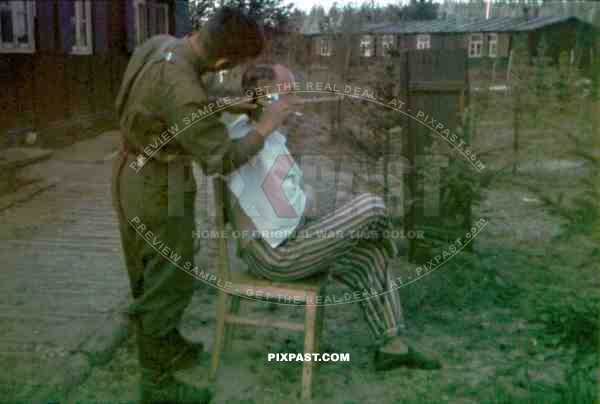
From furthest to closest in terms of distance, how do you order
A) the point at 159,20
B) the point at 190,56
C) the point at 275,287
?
1. the point at 159,20
2. the point at 275,287
3. the point at 190,56

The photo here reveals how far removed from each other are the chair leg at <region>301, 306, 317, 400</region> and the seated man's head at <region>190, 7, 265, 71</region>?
1.06 meters

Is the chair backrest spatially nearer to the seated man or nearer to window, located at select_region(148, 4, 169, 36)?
the seated man

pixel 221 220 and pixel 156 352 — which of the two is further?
pixel 221 220

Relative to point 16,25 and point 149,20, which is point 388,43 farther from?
point 16,25

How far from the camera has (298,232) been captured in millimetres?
2988

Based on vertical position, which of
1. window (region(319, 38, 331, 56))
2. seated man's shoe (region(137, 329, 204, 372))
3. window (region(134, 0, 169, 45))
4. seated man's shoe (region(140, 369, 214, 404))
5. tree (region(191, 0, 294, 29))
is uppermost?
tree (region(191, 0, 294, 29))

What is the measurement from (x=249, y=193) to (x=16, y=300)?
193cm

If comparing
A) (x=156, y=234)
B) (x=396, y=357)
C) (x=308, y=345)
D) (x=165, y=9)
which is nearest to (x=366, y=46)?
(x=165, y=9)

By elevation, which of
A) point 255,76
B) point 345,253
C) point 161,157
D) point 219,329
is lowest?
point 219,329

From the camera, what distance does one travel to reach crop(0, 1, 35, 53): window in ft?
6.46

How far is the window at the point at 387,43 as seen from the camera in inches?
193

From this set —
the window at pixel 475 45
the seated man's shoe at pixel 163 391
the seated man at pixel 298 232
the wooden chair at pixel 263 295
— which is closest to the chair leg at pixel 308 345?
the wooden chair at pixel 263 295

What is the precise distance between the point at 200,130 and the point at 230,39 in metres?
0.34

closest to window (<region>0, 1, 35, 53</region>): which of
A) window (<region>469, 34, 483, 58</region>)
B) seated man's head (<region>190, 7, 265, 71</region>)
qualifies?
seated man's head (<region>190, 7, 265, 71</region>)
